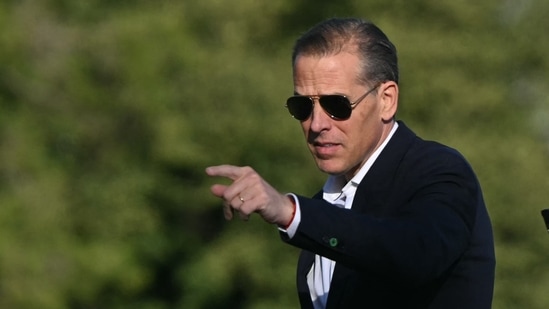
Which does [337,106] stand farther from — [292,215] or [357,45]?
[292,215]

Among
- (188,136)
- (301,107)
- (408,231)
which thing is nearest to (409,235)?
(408,231)

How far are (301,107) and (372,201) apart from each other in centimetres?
34

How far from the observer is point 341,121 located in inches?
144

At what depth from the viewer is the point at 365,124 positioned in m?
3.73

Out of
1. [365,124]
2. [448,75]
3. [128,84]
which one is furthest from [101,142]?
[365,124]

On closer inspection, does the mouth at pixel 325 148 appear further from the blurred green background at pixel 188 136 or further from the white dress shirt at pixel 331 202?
the blurred green background at pixel 188 136

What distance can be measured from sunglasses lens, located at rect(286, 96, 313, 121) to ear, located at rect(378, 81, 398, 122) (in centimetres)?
21

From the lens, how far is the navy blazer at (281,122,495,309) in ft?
10.2

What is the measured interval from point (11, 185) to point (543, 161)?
648 cm

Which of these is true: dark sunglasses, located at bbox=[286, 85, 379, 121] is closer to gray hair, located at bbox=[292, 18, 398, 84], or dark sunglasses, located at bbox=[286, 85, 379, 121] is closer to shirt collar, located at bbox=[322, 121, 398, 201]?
gray hair, located at bbox=[292, 18, 398, 84]

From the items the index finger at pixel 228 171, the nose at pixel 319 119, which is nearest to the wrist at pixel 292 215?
the index finger at pixel 228 171

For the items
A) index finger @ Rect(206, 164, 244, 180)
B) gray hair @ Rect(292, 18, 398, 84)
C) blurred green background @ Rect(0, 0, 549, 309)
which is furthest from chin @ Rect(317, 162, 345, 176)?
blurred green background @ Rect(0, 0, 549, 309)

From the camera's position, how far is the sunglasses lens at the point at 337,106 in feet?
11.9

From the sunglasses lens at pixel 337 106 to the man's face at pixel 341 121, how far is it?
0.02m
